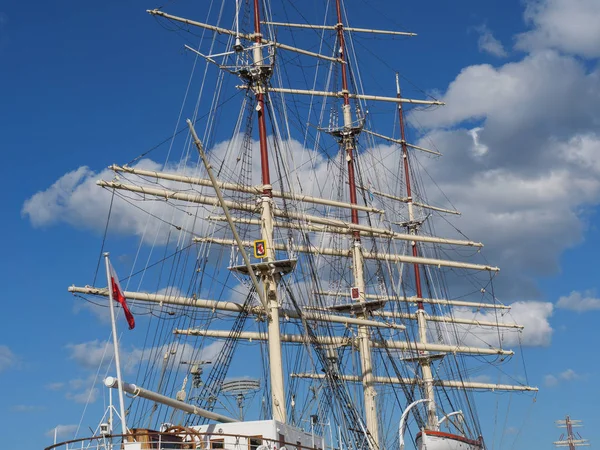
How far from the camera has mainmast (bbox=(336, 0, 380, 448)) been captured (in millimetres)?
66750

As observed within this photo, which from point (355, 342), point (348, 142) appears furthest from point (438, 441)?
point (348, 142)

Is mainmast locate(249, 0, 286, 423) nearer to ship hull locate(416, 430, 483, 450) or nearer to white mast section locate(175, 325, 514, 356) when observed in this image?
white mast section locate(175, 325, 514, 356)

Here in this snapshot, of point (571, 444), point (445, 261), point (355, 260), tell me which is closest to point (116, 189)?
point (355, 260)

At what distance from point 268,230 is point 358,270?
66.7 feet

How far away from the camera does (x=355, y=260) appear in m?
71.4

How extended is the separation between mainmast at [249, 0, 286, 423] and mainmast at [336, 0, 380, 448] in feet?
44.3

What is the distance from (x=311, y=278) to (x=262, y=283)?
5233 mm

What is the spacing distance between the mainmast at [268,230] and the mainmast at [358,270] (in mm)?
13506

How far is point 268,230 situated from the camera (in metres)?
Result: 52.1

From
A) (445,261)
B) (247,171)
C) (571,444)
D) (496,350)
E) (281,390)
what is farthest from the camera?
(571,444)

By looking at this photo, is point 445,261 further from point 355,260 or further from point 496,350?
point 355,260

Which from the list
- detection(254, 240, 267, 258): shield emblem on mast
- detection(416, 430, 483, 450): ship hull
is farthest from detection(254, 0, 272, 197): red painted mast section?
detection(416, 430, 483, 450): ship hull

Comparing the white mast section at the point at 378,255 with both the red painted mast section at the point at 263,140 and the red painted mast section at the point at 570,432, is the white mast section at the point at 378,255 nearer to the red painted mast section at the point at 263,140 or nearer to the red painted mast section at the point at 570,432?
the red painted mast section at the point at 263,140

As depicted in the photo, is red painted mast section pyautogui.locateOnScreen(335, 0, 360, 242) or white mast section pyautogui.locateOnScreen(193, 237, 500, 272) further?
red painted mast section pyautogui.locateOnScreen(335, 0, 360, 242)
